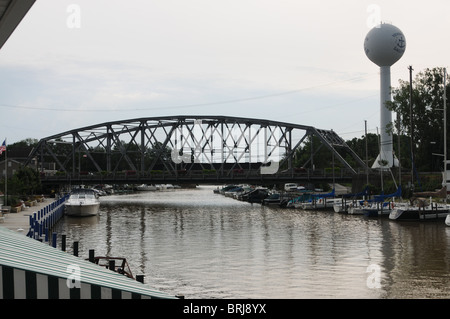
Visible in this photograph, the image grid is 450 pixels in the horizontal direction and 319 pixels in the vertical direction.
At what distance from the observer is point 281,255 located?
122 ft

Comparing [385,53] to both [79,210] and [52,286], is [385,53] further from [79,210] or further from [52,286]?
[52,286]

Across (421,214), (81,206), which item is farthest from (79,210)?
(421,214)

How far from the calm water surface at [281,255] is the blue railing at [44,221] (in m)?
1.52

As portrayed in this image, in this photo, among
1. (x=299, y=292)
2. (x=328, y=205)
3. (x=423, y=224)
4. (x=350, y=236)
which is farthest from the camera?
(x=328, y=205)

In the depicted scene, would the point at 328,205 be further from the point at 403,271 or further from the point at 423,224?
the point at 403,271

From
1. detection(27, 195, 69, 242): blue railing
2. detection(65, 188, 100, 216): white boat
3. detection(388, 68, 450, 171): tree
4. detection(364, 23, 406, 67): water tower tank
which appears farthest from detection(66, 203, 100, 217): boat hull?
detection(364, 23, 406, 67): water tower tank

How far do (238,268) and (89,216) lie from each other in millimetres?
41696

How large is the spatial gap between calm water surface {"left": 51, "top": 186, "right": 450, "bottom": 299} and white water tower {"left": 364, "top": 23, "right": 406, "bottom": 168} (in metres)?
52.8

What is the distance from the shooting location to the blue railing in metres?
37.0

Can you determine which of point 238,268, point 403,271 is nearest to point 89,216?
point 238,268

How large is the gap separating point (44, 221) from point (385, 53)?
257 ft

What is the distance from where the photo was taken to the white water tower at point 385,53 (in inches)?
4230
